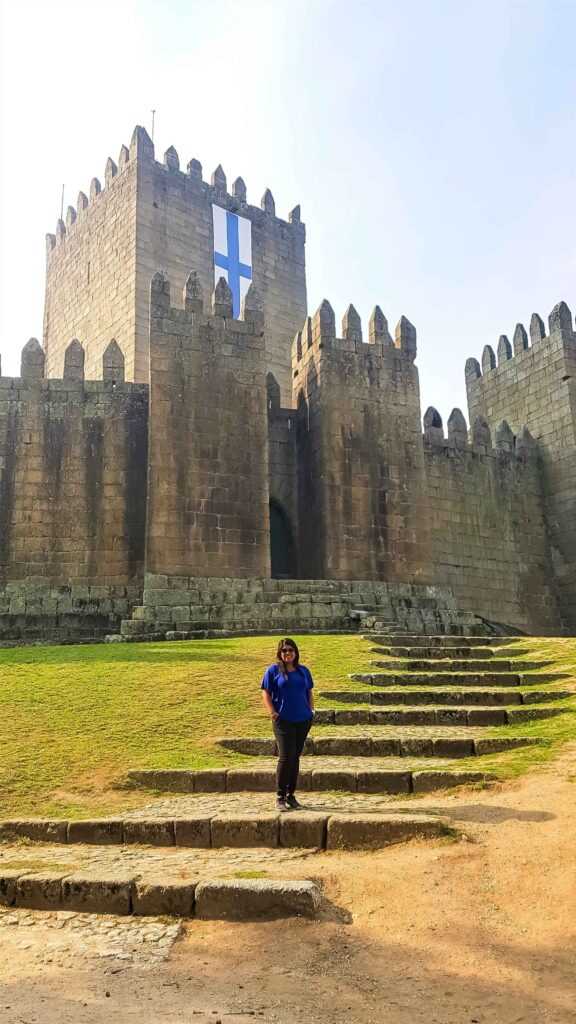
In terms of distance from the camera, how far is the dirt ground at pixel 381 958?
385cm

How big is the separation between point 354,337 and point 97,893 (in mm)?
16639

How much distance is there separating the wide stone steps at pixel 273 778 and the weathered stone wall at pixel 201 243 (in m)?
20.6

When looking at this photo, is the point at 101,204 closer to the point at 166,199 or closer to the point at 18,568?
the point at 166,199

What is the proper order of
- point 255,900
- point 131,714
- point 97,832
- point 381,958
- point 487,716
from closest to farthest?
point 381,958 < point 255,900 < point 97,832 < point 487,716 < point 131,714

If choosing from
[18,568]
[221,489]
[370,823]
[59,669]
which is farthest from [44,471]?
[370,823]

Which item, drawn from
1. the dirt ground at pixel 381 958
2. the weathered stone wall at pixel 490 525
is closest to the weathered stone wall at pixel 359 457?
the weathered stone wall at pixel 490 525

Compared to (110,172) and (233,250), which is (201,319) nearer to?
(233,250)

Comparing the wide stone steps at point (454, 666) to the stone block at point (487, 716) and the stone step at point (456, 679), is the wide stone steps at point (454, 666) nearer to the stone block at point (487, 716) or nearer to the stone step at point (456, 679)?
the stone step at point (456, 679)

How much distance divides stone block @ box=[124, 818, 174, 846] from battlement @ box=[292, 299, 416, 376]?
1486 centimetres

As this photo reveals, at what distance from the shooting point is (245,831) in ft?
20.4

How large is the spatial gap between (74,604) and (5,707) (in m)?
7.75

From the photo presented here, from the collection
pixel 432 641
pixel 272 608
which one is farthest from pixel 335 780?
pixel 272 608

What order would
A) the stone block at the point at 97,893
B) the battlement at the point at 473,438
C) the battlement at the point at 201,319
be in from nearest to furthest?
the stone block at the point at 97,893
the battlement at the point at 201,319
the battlement at the point at 473,438

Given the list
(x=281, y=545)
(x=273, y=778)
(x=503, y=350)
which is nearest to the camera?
(x=273, y=778)
